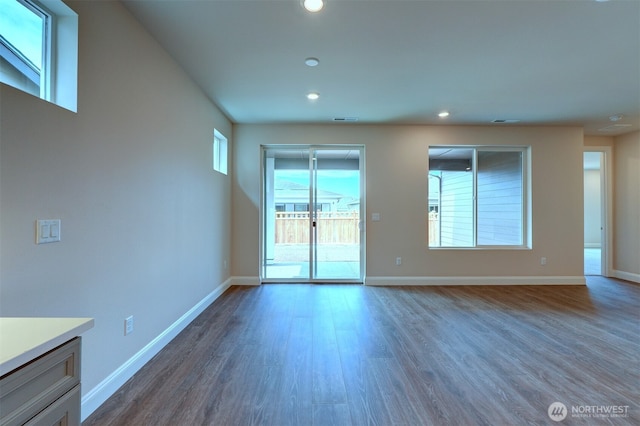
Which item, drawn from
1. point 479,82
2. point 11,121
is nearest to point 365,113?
point 479,82

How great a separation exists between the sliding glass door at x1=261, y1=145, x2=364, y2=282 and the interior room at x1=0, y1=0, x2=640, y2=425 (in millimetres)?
38

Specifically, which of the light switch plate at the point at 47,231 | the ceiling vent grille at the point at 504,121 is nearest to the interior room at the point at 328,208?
the light switch plate at the point at 47,231

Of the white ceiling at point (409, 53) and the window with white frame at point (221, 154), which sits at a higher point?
the white ceiling at point (409, 53)

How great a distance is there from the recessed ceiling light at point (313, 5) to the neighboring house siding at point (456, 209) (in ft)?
11.8

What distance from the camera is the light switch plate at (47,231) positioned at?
1303mm

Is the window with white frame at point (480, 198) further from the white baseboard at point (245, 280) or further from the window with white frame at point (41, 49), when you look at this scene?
the window with white frame at point (41, 49)

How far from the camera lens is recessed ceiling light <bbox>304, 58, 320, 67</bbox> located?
2506 mm

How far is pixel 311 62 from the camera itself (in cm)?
255

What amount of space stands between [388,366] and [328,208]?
9.34ft

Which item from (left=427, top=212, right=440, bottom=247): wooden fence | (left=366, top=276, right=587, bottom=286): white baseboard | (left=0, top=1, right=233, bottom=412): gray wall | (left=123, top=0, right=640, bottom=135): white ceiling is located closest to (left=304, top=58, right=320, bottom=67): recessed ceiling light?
(left=123, top=0, right=640, bottom=135): white ceiling

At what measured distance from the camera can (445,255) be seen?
4.50m

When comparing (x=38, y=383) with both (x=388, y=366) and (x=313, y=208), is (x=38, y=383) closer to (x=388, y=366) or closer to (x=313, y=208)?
(x=388, y=366)

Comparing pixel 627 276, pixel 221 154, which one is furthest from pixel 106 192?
pixel 627 276

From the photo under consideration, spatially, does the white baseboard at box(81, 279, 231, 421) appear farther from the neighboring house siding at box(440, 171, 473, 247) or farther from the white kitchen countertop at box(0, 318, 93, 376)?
the neighboring house siding at box(440, 171, 473, 247)
